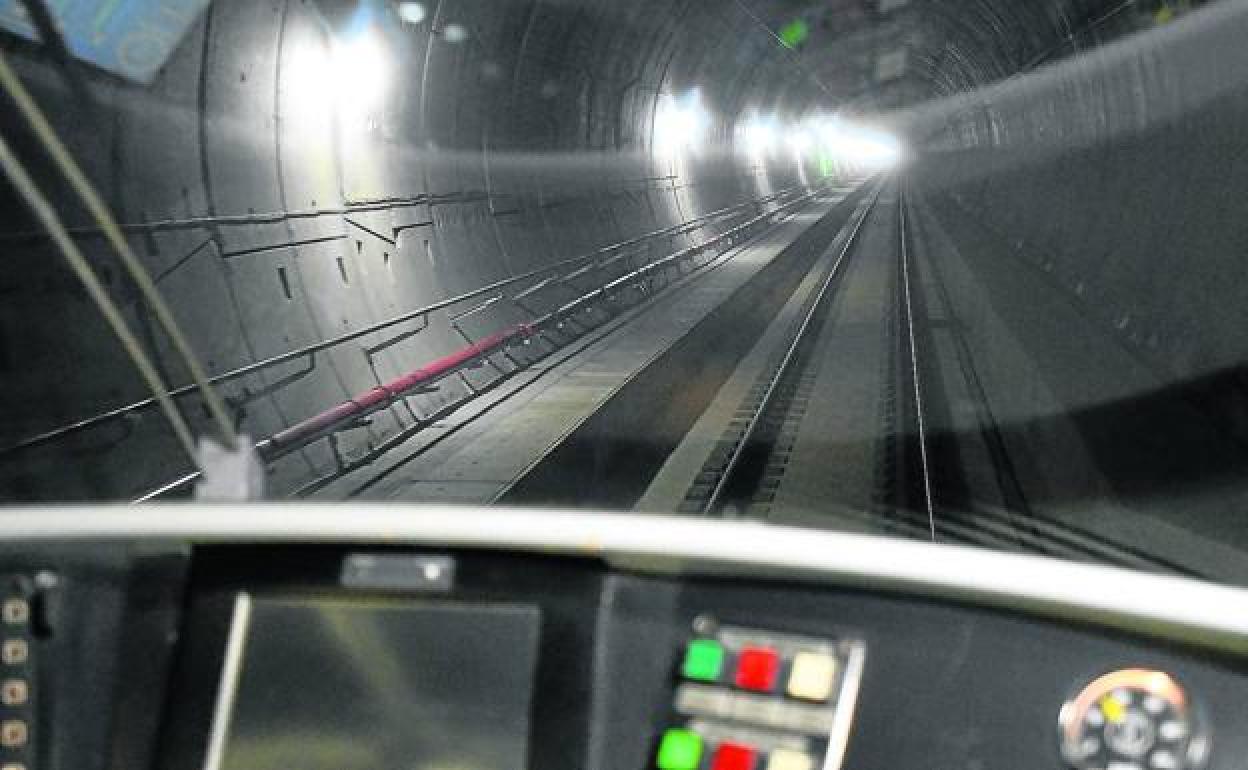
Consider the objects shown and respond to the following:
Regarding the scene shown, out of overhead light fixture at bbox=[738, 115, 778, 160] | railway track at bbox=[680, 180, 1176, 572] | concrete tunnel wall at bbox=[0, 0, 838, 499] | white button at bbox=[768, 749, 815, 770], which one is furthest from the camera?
overhead light fixture at bbox=[738, 115, 778, 160]

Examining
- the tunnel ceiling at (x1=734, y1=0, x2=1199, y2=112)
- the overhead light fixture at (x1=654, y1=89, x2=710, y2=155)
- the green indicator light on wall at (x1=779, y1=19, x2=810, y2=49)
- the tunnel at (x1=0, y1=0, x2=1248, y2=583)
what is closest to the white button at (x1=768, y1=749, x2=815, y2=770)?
the tunnel at (x1=0, y1=0, x2=1248, y2=583)

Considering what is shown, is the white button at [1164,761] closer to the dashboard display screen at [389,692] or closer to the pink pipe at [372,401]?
the dashboard display screen at [389,692]

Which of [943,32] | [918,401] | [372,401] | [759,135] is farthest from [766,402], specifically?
[759,135]

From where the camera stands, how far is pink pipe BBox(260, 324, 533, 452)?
522 centimetres

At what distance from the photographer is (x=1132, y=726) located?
71.2 inches

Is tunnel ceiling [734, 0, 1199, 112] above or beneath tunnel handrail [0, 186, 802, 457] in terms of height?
above

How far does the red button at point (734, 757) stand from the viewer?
1962 millimetres

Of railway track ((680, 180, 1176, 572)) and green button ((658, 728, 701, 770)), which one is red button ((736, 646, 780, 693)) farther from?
railway track ((680, 180, 1176, 572))

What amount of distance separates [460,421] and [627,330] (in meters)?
6.83

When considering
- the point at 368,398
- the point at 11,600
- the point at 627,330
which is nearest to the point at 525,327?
the point at 627,330

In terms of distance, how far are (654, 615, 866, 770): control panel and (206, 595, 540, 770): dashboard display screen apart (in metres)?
0.24

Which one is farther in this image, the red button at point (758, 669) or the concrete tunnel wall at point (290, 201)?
the concrete tunnel wall at point (290, 201)

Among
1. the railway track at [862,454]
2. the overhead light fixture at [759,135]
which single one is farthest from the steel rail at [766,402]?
the overhead light fixture at [759,135]

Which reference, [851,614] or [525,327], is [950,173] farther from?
[851,614]
